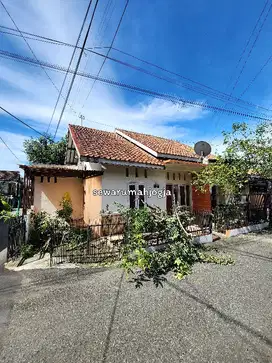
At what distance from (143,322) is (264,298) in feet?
9.74

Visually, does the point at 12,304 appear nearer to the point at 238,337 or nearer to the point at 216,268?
the point at 238,337

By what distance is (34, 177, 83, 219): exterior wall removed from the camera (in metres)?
11.5

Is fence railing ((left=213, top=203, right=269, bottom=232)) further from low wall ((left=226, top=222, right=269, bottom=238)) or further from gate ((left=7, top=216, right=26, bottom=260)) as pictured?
gate ((left=7, top=216, right=26, bottom=260))

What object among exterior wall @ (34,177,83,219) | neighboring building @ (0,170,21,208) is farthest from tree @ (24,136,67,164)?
exterior wall @ (34,177,83,219)

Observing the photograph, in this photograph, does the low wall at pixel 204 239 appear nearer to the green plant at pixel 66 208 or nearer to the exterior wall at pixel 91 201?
the exterior wall at pixel 91 201

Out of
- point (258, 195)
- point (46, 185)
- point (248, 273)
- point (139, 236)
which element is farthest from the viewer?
point (258, 195)

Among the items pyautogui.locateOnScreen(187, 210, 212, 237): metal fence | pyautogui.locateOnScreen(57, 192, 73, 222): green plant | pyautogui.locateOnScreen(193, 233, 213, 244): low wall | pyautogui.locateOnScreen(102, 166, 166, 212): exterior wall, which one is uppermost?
pyautogui.locateOnScreen(102, 166, 166, 212): exterior wall

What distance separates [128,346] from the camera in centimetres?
349

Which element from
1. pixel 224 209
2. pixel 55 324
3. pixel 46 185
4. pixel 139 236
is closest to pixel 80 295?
A: pixel 55 324

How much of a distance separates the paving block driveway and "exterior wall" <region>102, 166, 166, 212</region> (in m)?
4.50

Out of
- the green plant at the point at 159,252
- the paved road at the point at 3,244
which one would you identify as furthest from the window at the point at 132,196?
the paved road at the point at 3,244

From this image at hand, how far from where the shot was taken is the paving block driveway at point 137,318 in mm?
3346

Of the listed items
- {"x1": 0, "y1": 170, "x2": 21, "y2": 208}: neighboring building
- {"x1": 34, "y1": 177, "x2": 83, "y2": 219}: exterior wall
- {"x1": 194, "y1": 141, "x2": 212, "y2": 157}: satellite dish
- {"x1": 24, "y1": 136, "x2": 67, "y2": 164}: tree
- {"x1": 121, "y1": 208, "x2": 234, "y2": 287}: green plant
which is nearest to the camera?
{"x1": 121, "y1": 208, "x2": 234, "y2": 287}: green plant

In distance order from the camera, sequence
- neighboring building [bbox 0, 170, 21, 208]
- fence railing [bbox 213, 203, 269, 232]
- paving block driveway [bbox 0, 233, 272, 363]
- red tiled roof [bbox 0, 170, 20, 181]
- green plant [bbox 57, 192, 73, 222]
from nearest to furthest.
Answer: paving block driveway [bbox 0, 233, 272, 363]
green plant [bbox 57, 192, 73, 222]
fence railing [bbox 213, 203, 269, 232]
neighboring building [bbox 0, 170, 21, 208]
red tiled roof [bbox 0, 170, 20, 181]
